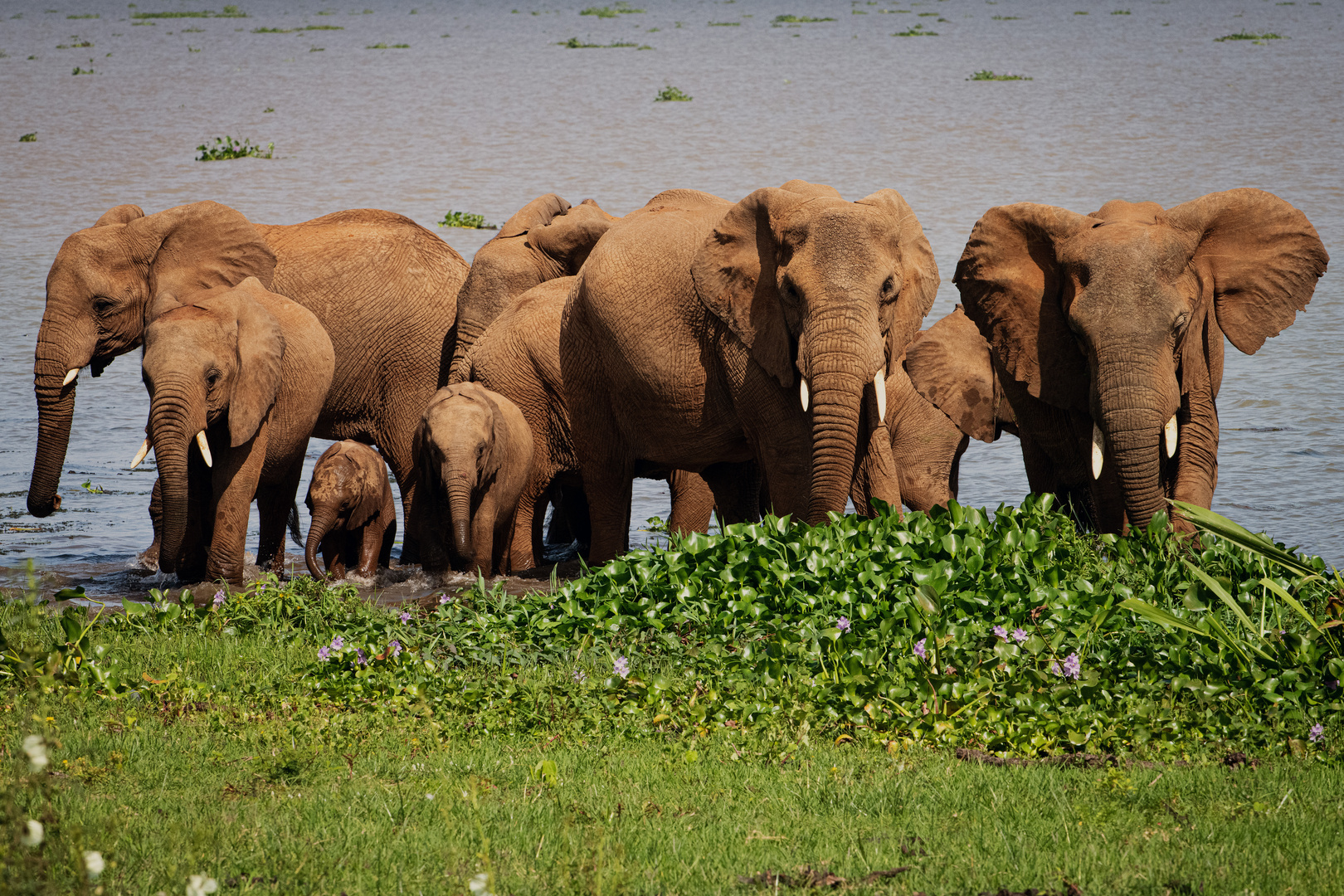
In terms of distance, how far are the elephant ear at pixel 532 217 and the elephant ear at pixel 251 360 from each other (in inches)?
129

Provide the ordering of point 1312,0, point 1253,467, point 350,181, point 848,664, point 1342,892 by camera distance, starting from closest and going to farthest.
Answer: point 1342,892 → point 848,664 → point 1253,467 → point 350,181 → point 1312,0

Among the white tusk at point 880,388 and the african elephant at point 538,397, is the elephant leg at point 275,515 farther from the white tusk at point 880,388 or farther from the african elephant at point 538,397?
the white tusk at point 880,388

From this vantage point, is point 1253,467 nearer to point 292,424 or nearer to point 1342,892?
point 292,424

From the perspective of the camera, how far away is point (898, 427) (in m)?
11.2

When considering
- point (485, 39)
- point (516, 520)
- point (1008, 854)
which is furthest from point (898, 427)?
point (485, 39)

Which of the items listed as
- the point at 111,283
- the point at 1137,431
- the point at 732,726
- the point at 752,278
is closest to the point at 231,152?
the point at 111,283

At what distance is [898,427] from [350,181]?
25.3 metres

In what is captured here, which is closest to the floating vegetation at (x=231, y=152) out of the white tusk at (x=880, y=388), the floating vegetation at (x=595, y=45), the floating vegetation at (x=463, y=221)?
the floating vegetation at (x=463, y=221)

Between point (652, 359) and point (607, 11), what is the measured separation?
114282mm

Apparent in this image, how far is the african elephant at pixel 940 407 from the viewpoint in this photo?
1050cm

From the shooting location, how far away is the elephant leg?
11.2 m

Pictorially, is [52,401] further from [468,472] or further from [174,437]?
[468,472]

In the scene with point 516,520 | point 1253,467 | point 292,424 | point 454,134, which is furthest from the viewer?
point 454,134

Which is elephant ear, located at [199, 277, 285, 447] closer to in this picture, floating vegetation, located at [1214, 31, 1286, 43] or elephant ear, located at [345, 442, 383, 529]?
elephant ear, located at [345, 442, 383, 529]
